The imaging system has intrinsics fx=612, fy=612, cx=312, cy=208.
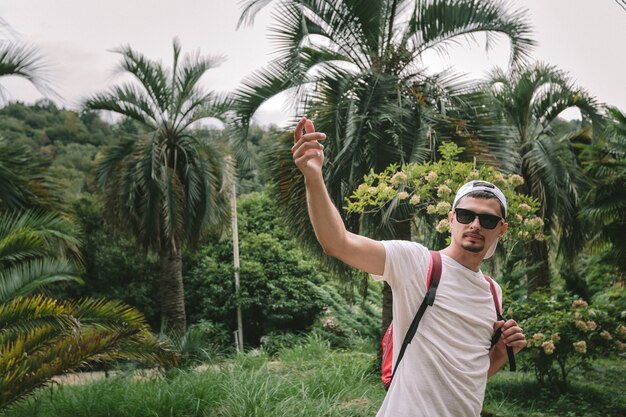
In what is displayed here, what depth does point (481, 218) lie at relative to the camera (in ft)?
7.21

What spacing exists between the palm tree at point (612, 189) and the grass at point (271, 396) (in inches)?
101

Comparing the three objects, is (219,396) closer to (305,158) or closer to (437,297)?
(437,297)

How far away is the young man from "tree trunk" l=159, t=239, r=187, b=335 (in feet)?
41.6

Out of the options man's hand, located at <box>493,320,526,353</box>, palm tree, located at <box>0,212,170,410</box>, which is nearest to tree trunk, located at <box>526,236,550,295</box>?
palm tree, located at <box>0,212,170,410</box>

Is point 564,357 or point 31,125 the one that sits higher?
point 31,125

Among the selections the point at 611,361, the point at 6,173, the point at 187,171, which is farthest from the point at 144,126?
the point at 611,361

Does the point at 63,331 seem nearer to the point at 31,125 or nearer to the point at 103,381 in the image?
the point at 103,381

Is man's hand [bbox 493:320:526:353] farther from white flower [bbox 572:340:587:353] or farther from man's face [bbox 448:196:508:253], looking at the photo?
white flower [bbox 572:340:587:353]

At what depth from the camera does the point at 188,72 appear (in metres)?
14.3

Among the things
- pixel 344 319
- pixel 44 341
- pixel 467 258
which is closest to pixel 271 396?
pixel 44 341

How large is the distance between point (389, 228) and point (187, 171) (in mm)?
6789

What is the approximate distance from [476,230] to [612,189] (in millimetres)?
9018

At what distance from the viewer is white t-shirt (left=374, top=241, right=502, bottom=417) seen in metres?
1.95

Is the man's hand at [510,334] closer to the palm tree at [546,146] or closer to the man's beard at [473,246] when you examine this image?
the man's beard at [473,246]
